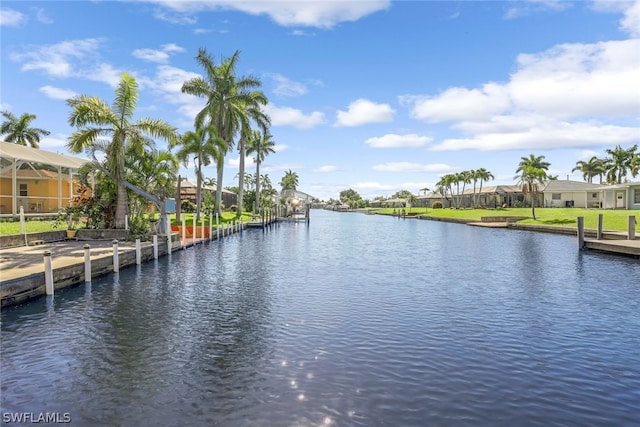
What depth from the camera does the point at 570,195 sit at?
76938 millimetres

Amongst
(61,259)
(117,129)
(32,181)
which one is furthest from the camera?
(32,181)

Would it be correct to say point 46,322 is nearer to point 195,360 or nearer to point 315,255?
point 195,360

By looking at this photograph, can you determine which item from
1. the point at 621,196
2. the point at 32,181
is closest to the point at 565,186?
the point at 621,196

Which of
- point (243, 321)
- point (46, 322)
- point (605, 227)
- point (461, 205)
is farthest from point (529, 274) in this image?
point (461, 205)

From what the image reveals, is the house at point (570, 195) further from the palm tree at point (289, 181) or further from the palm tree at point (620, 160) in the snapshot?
the palm tree at point (289, 181)

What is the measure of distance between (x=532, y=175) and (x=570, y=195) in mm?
16053

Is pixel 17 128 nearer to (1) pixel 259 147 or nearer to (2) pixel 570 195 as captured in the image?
(1) pixel 259 147

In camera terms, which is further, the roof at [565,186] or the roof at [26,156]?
the roof at [565,186]

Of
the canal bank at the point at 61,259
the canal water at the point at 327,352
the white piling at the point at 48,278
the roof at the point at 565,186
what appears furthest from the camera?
the roof at the point at 565,186

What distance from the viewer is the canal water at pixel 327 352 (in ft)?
23.7

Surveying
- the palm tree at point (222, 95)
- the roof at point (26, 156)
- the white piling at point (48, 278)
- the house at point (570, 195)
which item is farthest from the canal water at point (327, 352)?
the house at point (570, 195)

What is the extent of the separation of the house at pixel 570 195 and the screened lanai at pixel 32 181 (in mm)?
72332

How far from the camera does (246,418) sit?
691 centimetres

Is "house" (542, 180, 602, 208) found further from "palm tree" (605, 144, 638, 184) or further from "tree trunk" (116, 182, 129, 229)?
"tree trunk" (116, 182, 129, 229)
